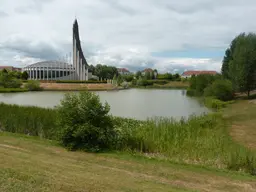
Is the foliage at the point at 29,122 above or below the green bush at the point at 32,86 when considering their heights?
below

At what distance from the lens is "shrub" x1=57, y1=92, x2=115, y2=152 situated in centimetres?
766

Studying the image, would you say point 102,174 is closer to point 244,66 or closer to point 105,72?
point 244,66

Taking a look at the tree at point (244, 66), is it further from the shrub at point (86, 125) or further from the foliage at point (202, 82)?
the shrub at point (86, 125)

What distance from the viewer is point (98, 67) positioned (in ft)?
362

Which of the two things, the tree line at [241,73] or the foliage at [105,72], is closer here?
the tree line at [241,73]

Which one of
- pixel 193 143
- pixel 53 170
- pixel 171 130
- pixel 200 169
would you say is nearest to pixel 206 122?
pixel 171 130

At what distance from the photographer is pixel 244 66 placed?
34.1 m

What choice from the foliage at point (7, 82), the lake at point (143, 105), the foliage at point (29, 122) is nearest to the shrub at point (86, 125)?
the foliage at point (29, 122)

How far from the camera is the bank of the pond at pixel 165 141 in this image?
6982 mm

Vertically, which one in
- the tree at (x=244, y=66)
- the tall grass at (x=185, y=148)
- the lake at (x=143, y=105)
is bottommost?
the lake at (x=143, y=105)

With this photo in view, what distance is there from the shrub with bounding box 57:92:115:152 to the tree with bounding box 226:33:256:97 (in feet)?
102

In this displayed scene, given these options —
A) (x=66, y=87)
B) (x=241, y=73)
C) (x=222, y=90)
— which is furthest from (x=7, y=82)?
(x=241, y=73)

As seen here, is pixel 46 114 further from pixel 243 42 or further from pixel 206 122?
pixel 243 42

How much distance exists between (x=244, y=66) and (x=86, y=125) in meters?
31.9
